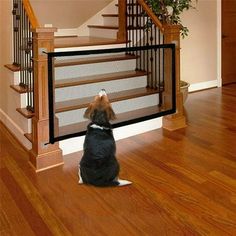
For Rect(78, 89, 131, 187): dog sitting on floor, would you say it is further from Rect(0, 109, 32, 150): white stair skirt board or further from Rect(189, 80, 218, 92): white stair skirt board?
Rect(189, 80, 218, 92): white stair skirt board

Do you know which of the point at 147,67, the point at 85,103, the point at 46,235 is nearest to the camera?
the point at 46,235

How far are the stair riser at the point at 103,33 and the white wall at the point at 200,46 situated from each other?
1354mm

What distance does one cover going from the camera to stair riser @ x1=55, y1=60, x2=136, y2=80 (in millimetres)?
3705

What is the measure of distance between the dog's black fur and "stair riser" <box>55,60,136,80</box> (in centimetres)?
127

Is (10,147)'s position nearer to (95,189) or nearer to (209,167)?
(95,189)

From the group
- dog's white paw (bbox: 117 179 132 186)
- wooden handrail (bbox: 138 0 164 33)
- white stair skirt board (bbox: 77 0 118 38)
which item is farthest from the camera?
white stair skirt board (bbox: 77 0 118 38)

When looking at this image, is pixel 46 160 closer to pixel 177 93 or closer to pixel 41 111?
pixel 41 111

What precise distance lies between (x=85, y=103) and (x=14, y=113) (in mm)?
875

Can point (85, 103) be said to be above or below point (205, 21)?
below

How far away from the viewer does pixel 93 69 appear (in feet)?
12.9

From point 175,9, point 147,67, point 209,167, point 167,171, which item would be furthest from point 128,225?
point 175,9

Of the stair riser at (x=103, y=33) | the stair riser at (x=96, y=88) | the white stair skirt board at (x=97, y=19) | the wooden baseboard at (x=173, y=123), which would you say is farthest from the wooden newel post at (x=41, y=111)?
the white stair skirt board at (x=97, y=19)

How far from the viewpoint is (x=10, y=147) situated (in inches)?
138

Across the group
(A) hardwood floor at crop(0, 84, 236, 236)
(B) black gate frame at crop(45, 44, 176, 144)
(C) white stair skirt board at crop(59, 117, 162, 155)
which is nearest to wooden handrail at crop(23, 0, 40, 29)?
(B) black gate frame at crop(45, 44, 176, 144)
